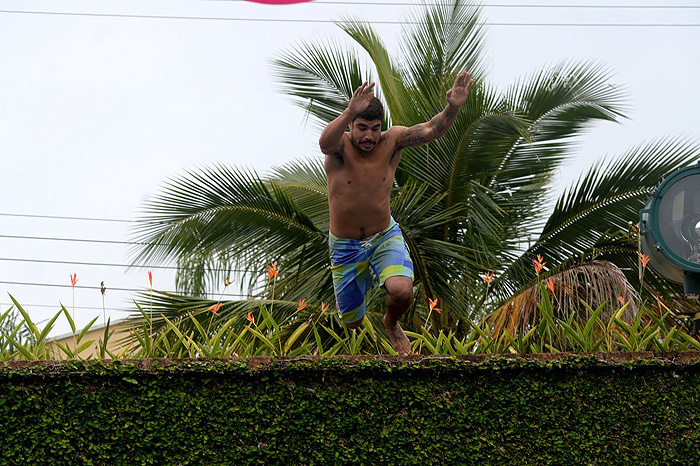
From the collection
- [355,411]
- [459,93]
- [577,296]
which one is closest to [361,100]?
[459,93]

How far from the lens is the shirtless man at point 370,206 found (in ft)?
16.7

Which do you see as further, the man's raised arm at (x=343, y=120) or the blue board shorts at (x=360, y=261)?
the blue board shorts at (x=360, y=261)

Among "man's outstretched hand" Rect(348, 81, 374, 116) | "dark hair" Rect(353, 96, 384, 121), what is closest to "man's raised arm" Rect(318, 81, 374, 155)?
"man's outstretched hand" Rect(348, 81, 374, 116)

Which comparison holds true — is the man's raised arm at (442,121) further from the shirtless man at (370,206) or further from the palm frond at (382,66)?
the palm frond at (382,66)

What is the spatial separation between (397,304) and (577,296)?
2.42 meters

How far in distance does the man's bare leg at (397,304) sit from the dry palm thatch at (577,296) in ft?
3.46

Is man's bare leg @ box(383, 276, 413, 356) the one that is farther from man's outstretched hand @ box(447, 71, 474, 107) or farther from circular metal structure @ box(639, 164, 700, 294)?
circular metal structure @ box(639, 164, 700, 294)

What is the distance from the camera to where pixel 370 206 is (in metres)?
5.30

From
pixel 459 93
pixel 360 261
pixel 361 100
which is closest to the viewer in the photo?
pixel 361 100

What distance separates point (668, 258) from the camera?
447 cm

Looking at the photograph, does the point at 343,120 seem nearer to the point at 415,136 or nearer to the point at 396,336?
the point at 415,136

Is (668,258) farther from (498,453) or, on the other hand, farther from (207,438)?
(207,438)

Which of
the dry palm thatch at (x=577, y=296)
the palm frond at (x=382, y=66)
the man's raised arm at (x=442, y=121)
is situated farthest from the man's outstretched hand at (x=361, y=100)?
the palm frond at (x=382, y=66)

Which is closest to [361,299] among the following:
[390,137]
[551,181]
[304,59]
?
[390,137]
